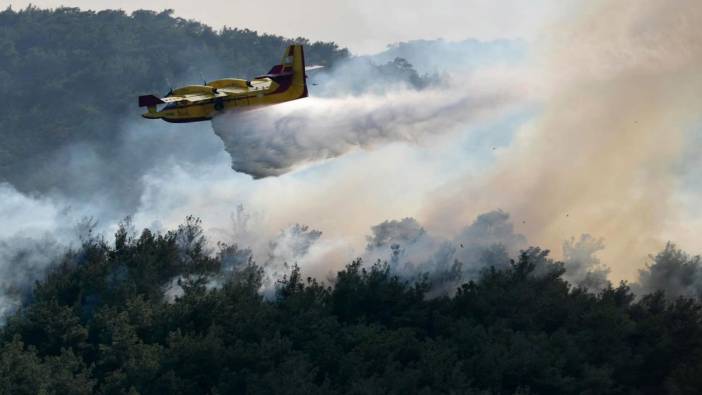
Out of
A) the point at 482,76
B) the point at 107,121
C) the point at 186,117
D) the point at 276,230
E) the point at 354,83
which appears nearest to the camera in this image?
the point at 186,117

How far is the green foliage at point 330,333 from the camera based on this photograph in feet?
217

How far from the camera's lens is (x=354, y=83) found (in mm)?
88125

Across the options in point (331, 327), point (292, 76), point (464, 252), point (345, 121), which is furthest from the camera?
point (464, 252)

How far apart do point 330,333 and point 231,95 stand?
10.5 m

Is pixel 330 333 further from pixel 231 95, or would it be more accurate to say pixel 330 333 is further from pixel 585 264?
pixel 585 264

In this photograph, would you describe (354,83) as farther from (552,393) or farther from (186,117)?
(552,393)

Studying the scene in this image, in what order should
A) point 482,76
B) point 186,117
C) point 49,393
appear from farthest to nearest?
1. point 482,76
2. point 186,117
3. point 49,393

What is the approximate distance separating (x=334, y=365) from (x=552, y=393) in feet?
27.2

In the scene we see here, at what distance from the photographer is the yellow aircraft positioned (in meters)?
72.5

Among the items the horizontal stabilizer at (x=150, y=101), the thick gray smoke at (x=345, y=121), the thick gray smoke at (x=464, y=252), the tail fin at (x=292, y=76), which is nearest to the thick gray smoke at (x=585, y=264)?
the thick gray smoke at (x=464, y=252)

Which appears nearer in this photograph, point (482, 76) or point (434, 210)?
point (482, 76)

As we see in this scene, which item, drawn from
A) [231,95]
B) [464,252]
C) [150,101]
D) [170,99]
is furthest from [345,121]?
[464,252]

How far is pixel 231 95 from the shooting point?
241ft

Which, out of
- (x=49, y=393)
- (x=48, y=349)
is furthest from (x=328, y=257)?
(x=49, y=393)
